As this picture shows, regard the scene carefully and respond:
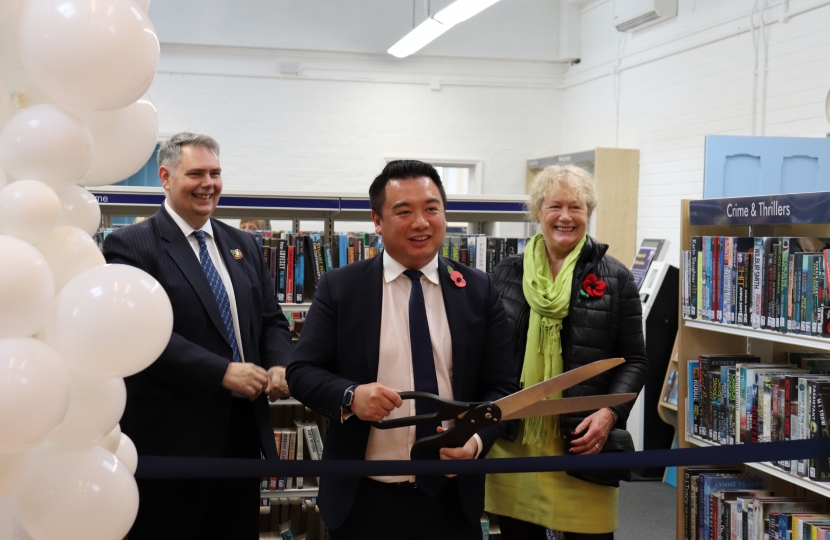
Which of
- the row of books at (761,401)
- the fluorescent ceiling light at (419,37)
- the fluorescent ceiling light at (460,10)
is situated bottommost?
the row of books at (761,401)

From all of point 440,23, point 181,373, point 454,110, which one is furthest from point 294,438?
point 454,110

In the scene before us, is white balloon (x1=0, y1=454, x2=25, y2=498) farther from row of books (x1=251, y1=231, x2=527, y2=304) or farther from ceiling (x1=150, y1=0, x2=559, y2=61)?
ceiling (x1=150, y1=0, x2=559, y2=61)

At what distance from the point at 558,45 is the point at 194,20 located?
388 centimetres

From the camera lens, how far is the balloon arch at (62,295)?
1.04m

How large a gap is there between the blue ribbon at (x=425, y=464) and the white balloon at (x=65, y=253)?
1.91 feet

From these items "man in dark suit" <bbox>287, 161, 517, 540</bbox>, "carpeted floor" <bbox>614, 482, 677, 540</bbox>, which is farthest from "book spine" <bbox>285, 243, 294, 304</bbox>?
"carpeted floor" <bbox>614, 482, 677, 540</bbox>

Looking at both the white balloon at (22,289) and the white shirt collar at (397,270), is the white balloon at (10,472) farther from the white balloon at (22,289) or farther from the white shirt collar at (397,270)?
the white shirt collar at (397,270)

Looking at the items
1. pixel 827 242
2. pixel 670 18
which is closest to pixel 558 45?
pixel 670 18

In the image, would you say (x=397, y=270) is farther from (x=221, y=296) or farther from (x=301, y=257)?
(x=301, y=257)

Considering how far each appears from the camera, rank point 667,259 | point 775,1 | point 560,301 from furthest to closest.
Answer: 1. point 667,259
2. point 775,1
3. point 560,301

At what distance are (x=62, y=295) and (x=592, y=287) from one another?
1533 mm

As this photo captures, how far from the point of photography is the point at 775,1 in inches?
219

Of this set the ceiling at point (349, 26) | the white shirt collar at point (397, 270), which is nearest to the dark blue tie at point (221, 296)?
the white shirt collar at point (397, 270)

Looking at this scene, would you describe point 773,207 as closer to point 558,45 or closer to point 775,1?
point 775,1
